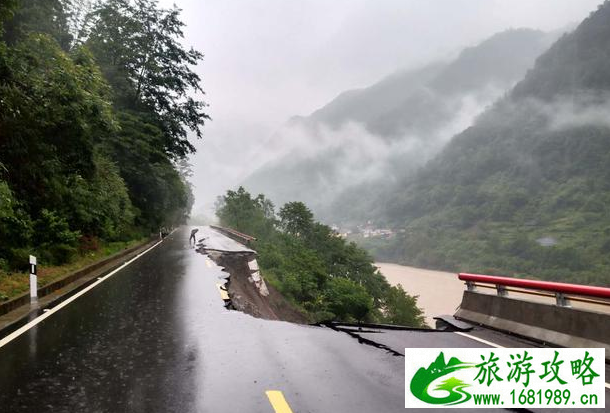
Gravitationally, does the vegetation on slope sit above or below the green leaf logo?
below

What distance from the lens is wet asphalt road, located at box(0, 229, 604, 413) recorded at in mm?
4242

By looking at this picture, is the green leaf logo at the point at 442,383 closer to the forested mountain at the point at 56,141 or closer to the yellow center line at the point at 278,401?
the yellow center line at the point at 278,401

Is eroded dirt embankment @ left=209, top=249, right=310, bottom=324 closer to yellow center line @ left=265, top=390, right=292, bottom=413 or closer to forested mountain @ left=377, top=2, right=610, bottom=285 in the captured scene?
yellow center line @ left=265, top=390, right=292, bottom=413

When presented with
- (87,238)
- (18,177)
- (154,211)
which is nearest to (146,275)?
(18,177)

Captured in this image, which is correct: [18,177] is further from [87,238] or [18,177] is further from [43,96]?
[87,238]

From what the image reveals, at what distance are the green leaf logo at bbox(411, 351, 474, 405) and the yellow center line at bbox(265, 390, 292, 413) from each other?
1.37 meters

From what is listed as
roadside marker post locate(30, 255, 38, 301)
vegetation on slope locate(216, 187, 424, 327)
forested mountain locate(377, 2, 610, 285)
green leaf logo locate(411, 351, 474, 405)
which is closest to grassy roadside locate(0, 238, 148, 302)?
roadside marker post locate(30, 255, 38, 301)

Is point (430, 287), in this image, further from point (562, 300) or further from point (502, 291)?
point (562, 300)

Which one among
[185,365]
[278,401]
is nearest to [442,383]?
[278,401]

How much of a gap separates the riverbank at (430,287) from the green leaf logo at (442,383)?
48.5 m

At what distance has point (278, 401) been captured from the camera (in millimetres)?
4234

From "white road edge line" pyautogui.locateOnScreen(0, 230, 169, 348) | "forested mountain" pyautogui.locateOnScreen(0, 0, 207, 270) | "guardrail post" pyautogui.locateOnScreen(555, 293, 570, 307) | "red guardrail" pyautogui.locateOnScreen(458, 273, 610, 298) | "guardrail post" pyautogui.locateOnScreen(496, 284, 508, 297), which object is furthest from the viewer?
"forested mountain" pyautogui.locateOnScreen(0, 0, 207, 270)

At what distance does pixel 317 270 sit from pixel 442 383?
34429 millimetres

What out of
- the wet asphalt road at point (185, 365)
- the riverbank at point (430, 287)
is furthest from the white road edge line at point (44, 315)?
the riverbank at point (430, 287)
